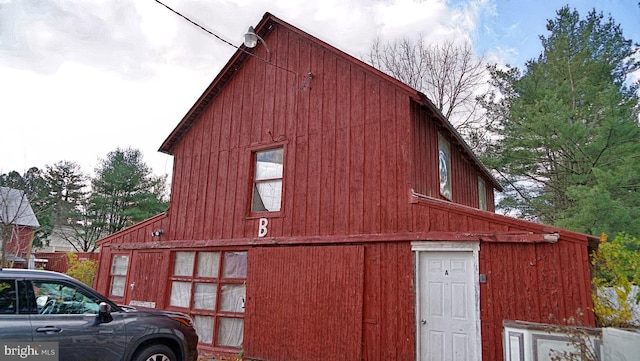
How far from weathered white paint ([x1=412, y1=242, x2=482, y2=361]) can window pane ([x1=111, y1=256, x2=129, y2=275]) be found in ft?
29.0

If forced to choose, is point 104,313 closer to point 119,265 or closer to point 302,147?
point 302,147

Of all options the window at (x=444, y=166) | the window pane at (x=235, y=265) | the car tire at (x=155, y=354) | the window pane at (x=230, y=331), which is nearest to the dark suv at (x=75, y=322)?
the car tire at (x=155, y=354)

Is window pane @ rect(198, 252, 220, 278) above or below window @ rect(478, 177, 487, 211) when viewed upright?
below

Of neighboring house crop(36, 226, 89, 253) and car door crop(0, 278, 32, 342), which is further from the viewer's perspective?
neighboring house crop(36, 226, 89, 253)

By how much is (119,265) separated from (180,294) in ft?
9.72

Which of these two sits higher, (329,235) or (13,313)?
(329,235)

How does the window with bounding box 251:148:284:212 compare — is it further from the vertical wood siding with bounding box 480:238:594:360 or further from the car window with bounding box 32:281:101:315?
the vertical wood siding with bounding box 480:238:594:360

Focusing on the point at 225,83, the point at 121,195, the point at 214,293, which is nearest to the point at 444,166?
the point at 225,83

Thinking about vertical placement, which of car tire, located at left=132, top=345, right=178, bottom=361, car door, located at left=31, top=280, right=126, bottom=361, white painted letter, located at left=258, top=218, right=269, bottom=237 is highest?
white painted letter, located at left=258, top=218, right=269, bottom=237

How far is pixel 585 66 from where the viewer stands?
575 inches

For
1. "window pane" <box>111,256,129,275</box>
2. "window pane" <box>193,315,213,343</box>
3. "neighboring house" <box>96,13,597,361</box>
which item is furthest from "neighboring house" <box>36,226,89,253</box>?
"window pane" <box>193,315,213,343</box>

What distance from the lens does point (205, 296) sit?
9875 millimetres

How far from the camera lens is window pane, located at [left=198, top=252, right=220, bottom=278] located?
32.6 feet

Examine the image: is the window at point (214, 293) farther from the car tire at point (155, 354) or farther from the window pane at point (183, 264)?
the car tire at point (155, 354)
